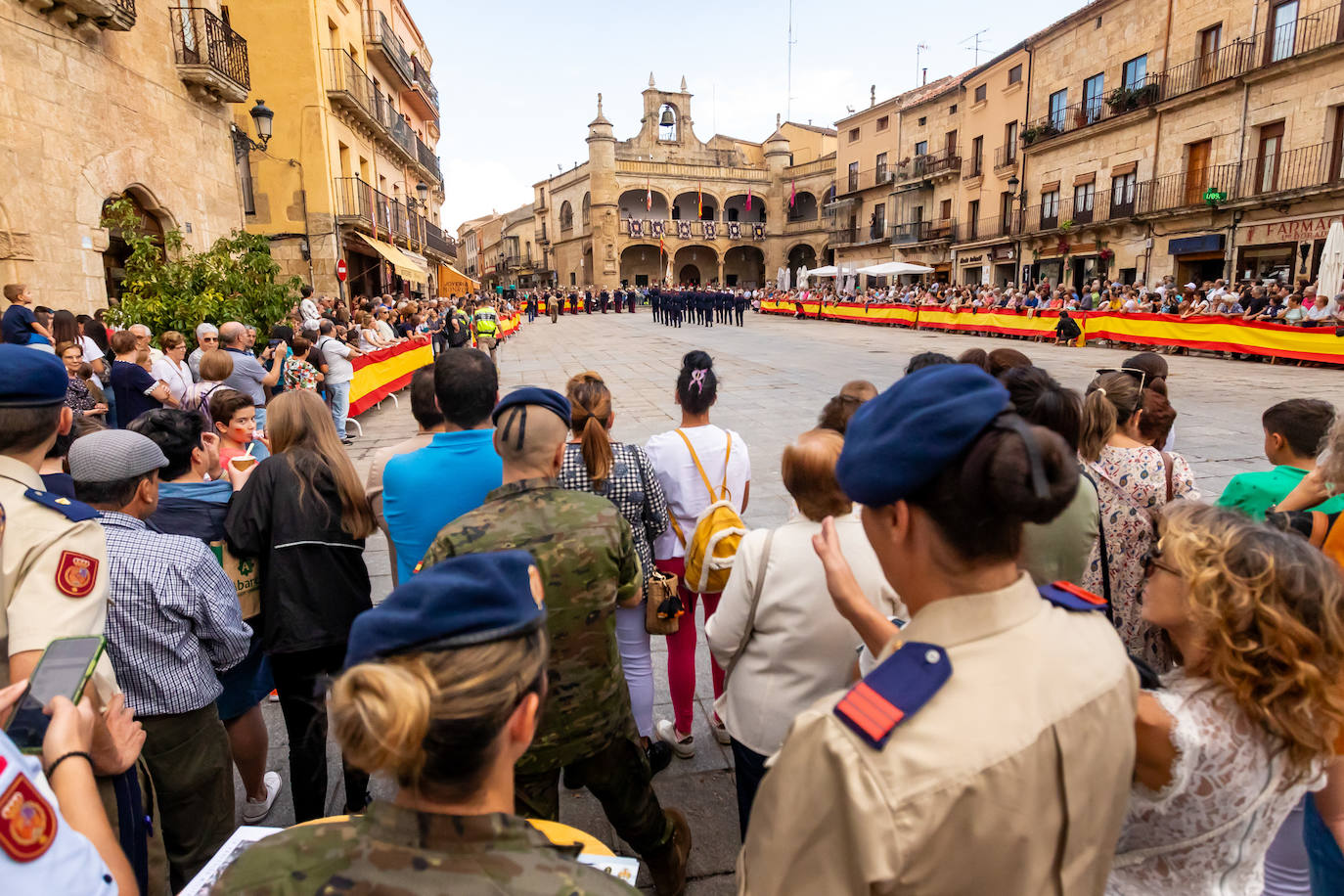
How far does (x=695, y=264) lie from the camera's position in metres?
54.7

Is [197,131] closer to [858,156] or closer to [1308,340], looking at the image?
[1308,340]

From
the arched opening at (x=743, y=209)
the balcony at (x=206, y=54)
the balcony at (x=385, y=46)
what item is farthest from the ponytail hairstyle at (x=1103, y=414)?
the arched opening at (x=743, y=209)

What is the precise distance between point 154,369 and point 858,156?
1688 inches

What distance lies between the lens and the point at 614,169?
49.6m

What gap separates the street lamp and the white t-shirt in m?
11.8

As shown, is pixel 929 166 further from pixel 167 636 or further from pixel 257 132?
pixel 167 636

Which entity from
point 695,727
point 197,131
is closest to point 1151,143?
point 197,131

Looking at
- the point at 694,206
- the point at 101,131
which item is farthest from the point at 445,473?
the point at 694,206

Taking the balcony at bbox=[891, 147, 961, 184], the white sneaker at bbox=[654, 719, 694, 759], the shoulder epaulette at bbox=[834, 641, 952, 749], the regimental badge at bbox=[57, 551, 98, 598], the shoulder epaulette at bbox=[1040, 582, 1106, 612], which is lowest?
the white sneaker at bbox=[654, 719, 694, 759]

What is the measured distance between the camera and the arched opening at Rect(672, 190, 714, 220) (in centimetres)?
5406

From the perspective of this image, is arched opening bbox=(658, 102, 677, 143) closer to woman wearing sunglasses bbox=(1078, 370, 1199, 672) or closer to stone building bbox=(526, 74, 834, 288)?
stone building bbox=(526, 74, 834, 288)

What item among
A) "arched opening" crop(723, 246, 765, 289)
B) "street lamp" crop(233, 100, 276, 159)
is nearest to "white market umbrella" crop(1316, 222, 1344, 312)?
"street lamp" crop(233, 100, 276, 159)

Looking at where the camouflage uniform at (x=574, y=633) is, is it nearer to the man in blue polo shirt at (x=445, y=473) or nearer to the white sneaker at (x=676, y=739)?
the man in blue polo shirt at (x=445, y=473)

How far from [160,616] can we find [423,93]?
30765mm
